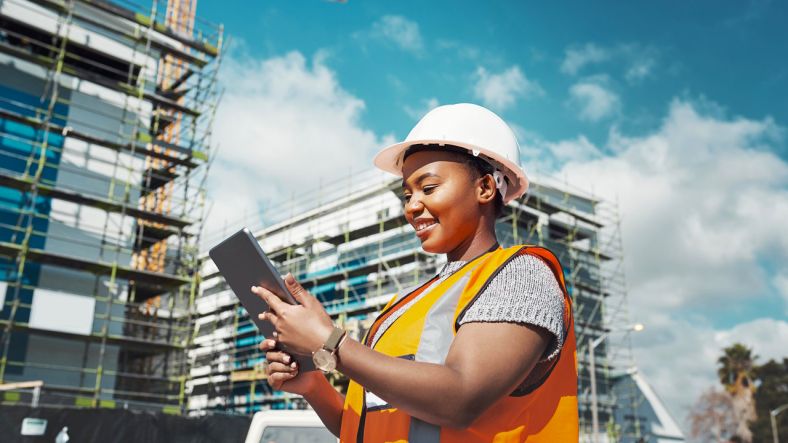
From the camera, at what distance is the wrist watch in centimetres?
132

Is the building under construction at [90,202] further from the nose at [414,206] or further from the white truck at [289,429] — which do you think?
the nose at [414,206]

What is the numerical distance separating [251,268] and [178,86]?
24.8 m

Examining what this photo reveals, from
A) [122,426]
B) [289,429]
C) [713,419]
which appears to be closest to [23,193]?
[122,426]

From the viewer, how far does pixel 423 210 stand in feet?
5.66

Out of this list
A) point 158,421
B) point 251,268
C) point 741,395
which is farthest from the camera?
point 741,395

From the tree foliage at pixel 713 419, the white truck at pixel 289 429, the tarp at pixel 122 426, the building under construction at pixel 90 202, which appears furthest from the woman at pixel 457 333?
the tree foliage at pixel 713 419

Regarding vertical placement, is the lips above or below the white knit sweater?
above

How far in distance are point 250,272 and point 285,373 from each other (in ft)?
0.95

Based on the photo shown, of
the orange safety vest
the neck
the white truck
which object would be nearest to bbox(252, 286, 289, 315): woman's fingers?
the orange safety vest

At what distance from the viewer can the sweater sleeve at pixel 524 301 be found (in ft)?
4.36

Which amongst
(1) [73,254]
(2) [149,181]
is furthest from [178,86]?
(1) [73,254]

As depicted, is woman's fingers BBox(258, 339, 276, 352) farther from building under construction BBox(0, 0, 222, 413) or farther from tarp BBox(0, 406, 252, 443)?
building under construction BBox(0, 0, 222, 413)

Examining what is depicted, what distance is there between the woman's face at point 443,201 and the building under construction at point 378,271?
24.6 m

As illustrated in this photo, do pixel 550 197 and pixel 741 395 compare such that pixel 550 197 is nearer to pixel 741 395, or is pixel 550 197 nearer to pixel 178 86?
pixel 178 86
